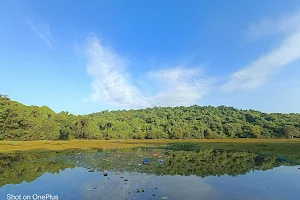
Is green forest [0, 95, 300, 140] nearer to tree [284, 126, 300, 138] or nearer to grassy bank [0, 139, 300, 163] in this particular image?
tree [284, 126, 300, 138]

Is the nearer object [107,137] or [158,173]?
[158,173]

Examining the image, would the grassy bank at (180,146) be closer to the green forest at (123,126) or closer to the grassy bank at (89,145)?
the grassy bank at (89,145)

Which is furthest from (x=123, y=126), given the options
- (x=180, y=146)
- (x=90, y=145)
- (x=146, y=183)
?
(x=146, y=183)

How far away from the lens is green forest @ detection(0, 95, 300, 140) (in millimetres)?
68269

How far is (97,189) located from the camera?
51.2ft

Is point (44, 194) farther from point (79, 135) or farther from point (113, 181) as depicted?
point (79, 135)

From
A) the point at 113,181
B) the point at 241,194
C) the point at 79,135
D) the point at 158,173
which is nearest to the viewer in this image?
the point at 241,194

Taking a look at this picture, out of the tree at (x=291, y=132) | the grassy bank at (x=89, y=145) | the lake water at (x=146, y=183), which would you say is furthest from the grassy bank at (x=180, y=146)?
the tree at (x=291, y=132)

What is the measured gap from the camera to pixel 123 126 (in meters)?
103

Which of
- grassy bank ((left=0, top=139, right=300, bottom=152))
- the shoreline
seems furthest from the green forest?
grassy bank ((left=0, top=139, right=300, bottom=152))

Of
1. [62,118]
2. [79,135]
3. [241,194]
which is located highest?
[62,118]

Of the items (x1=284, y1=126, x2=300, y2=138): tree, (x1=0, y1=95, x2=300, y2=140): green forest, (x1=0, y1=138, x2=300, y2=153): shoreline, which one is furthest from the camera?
(x1=284, y1=126, x2=300, y2=138): tree

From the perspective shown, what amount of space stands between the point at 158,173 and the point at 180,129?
253ft

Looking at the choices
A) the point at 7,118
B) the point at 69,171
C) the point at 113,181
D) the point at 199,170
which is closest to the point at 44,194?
the point at 113,181
